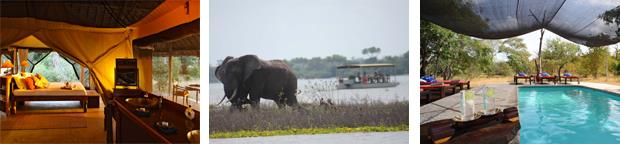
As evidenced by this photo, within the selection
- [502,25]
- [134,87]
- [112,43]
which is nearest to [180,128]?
[134,87]

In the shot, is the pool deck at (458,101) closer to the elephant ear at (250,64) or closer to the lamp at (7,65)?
the elephant ear at (250,64)

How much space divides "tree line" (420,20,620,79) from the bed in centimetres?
389

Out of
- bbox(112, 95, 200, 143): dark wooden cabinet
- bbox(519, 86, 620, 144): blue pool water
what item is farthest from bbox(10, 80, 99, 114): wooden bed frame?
bbox(519, 86, 620, 144): blue pool water

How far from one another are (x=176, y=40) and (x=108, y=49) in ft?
2.60

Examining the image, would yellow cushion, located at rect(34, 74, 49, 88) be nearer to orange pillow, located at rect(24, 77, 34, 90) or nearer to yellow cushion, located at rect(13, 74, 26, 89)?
orange pillow, located at rect(24, 77, 34, 90)

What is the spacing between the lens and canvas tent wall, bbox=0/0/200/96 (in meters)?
6.32

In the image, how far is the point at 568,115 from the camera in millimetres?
6574

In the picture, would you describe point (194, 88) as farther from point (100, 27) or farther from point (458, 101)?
point (458, 101)

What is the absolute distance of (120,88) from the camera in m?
6.48

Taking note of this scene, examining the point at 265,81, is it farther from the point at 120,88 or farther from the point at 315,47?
the point at 120,88

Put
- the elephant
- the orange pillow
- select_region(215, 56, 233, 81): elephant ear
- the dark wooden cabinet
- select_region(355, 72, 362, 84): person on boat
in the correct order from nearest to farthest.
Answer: the dark wooden cabinet, the orange pillow, select_region(215, 56, 233, 81): elephant ear, the elephant, select_region(355, 72, 362, 84): person on boat

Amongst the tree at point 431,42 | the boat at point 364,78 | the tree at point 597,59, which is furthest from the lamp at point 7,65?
the tree at point 597,59

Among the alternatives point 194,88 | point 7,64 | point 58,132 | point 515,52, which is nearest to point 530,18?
point 515,52

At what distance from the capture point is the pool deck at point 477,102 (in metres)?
6.65
